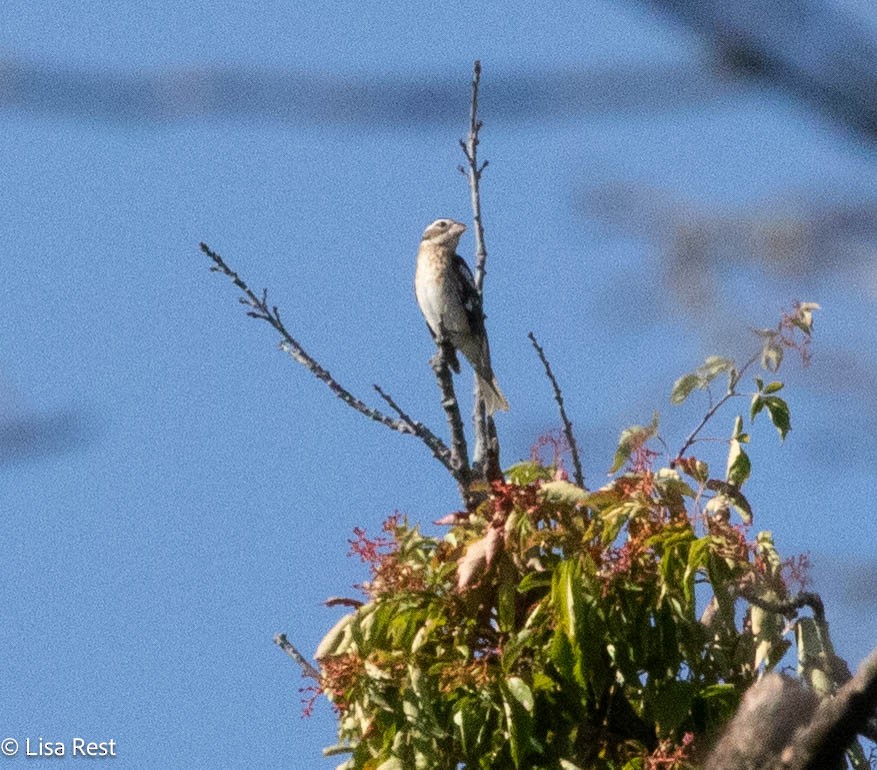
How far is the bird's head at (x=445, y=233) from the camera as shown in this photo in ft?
32.0

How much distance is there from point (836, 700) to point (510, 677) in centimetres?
155

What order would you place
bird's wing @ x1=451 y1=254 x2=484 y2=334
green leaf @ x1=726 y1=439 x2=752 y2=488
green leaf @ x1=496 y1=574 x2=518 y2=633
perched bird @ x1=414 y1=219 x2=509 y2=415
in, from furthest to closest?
bird's wing @ x1=451 y1=254 x2=484 y2=334 → perched bird @ x1=414 y1=219 x2=509 y2=415 → green leaf @ x1=726 y1=439 x2=752 y2=488 → green leaf @ x1=496 y1=574 x2=518 y2=633

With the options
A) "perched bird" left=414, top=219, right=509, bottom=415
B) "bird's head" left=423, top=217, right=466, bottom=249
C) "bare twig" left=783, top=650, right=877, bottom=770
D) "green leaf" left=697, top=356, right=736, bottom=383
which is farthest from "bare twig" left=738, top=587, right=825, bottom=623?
"bird's head" left=423, top=217, right=466, bottom=249

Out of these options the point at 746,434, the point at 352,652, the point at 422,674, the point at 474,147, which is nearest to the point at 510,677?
the point at 422,674

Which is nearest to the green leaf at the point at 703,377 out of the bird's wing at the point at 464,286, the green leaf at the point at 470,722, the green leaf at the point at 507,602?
the green leaf at the point at 507,602

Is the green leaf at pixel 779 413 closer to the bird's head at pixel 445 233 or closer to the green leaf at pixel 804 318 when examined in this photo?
the green leaf at pixel 804 318

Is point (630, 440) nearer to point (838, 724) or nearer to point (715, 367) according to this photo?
point (715, 367)

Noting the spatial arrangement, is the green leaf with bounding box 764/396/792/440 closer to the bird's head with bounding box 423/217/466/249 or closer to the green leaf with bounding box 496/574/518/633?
the green leaf with bounding box 496/574/518/633

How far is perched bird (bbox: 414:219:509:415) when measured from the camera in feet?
28.4

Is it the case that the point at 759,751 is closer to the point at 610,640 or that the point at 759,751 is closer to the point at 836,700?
the point at 836,700

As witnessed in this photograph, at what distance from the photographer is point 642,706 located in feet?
11.1

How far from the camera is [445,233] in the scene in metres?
9.81

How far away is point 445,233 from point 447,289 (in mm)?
703

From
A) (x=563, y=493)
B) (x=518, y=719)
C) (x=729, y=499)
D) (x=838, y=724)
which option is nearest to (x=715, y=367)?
(x=729, y=499)
